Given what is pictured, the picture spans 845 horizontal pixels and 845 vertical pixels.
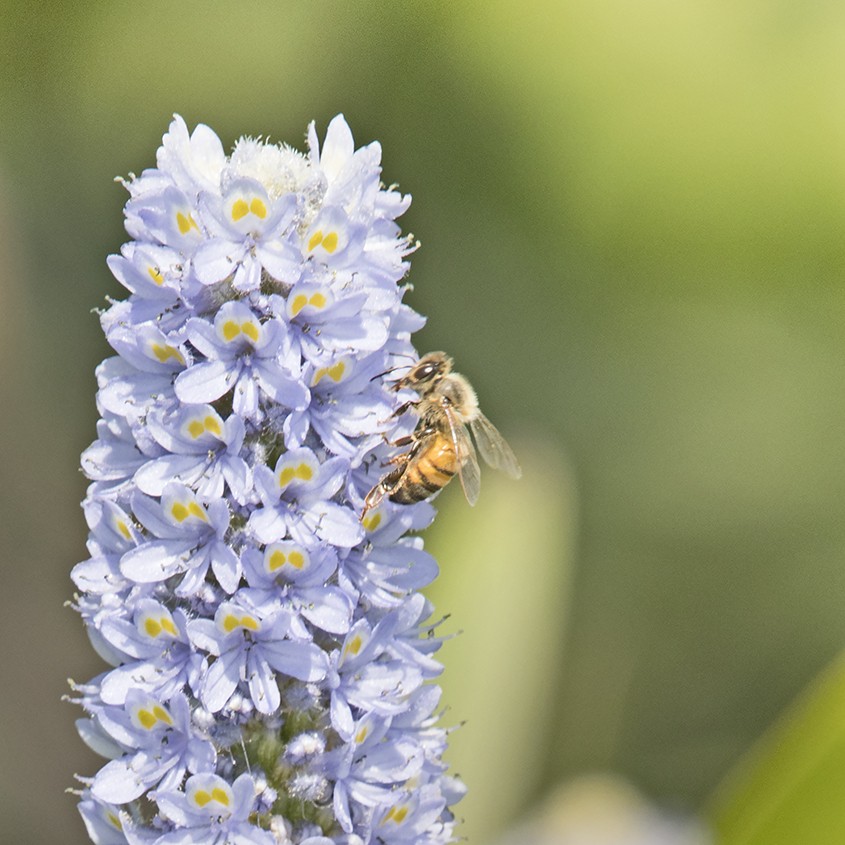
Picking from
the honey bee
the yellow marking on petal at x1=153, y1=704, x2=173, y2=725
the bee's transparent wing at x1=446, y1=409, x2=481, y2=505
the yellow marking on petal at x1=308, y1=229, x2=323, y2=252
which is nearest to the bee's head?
the honey bee

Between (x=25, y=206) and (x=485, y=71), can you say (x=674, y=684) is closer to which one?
(x=485, y=71)

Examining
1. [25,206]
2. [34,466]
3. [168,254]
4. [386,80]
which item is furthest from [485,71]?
[168,254]

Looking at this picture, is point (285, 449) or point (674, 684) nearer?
point (285, 449)

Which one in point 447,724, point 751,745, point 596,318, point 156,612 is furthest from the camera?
Result: point 596,318

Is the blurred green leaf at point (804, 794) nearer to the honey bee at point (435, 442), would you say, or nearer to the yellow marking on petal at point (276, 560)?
the honey bee at point (435, 442)

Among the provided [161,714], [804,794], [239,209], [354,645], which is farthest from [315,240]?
[804,794]

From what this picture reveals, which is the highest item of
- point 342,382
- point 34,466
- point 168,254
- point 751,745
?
point 168,254
